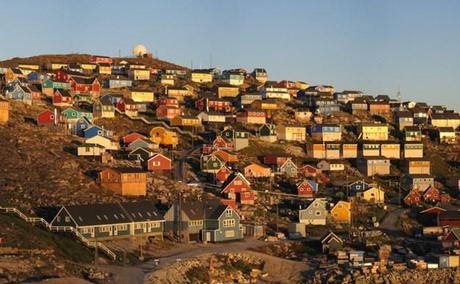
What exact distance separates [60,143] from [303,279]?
101ft

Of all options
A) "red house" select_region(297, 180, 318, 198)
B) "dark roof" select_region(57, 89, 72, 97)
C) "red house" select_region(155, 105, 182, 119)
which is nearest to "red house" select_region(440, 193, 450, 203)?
"red house" select_region(297, 180, 318, 198)

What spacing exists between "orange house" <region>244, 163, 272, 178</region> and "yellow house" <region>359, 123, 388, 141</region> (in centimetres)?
2379

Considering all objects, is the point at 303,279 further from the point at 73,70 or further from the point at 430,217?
the point at 73,70

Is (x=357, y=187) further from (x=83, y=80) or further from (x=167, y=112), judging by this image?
(x=83, y=80)

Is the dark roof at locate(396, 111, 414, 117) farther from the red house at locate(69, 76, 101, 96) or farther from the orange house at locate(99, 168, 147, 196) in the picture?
the orange house at locate(99, 168, 147, 196)

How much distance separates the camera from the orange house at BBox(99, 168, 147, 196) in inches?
2613

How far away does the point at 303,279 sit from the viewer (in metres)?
53.7

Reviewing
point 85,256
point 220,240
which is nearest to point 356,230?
point 220,240

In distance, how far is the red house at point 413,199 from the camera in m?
81.0

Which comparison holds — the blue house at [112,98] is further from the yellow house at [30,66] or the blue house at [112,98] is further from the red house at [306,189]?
the red house at [306,189]

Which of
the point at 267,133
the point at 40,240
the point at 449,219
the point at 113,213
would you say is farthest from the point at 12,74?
the point at 40,240

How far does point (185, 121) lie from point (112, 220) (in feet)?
131

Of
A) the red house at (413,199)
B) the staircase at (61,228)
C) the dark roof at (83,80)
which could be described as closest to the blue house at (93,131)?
the dark roof at (83,80)

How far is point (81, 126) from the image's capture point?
83000 millimetres
